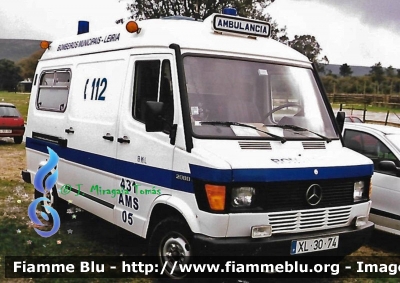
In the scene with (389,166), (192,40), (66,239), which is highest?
(192,40)

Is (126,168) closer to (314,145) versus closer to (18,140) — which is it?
(314,145)

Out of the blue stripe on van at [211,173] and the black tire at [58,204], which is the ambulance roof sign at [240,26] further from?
the black tire at [58,204]

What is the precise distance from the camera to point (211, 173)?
4.38 metres

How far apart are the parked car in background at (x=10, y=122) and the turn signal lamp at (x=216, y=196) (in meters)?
15.2

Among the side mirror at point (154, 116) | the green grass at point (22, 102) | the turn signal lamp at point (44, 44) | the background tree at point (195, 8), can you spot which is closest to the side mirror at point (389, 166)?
the side mirror at point (154, 116)

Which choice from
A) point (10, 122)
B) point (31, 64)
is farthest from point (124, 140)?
point (31, 64)

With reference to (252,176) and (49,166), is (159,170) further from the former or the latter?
(49,166)

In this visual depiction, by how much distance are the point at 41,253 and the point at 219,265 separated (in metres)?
2.54

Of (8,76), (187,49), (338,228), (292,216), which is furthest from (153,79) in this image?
(8,76)

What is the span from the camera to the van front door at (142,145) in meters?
5.02

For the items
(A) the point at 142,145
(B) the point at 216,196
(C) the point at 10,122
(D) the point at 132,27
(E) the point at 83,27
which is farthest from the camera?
(C) the point at 10,122

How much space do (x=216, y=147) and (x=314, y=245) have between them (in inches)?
51.3

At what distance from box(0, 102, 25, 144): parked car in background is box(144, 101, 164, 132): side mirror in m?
14.5

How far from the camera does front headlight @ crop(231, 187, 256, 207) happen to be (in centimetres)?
442
